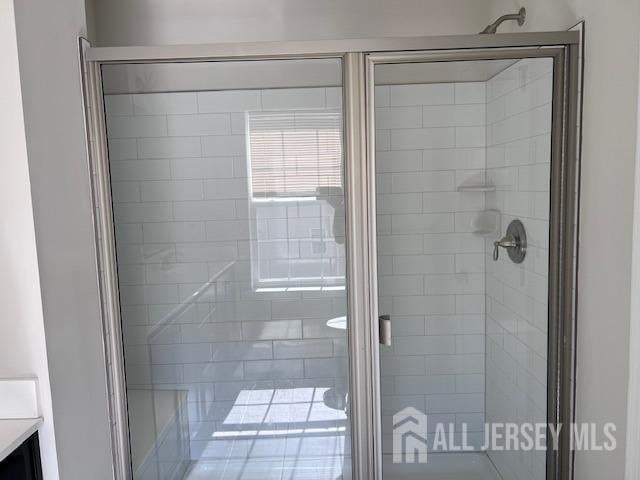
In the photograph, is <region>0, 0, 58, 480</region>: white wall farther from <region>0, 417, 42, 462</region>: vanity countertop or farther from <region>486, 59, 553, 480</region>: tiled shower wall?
<region>486, 59, 553, 480</region>: tiled shower wall

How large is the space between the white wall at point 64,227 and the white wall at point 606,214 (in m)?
1.71

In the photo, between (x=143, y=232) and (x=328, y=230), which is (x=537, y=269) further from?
(x=143, y=232)

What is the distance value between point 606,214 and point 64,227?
5.67 ft

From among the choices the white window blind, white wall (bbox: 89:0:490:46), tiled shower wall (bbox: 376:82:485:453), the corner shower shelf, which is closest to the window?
the white window blind

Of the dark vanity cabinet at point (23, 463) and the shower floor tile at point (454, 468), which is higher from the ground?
the dark vanity cabinet at point (23, 463)

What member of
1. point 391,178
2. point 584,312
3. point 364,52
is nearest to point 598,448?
A: point 584,312

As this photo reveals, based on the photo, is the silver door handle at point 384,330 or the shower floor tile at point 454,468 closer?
the silver door handle at point 384,330

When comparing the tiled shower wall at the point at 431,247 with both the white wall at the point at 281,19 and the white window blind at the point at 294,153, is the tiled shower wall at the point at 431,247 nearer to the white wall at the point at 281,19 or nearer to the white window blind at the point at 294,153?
the white window blind at the point at 294,153

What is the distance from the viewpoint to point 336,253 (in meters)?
1.94

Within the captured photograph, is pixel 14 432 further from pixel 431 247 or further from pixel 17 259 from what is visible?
pixel 431 247

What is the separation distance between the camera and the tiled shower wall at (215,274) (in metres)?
1.90

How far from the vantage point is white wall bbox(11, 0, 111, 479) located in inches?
56.7

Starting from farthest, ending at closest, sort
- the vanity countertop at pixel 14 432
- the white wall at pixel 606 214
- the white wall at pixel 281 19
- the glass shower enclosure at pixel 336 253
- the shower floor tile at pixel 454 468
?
the white wall at pixel 281 19, the shower floor tile at pixel 454 468, the glass shower enclosure at pixel 336 253, the white wall at pixel 606 214, the vanity countertop at pixel 14 432

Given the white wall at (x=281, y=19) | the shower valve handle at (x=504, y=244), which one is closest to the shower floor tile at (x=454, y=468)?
the shower valve handle at (x=504, y=244)
